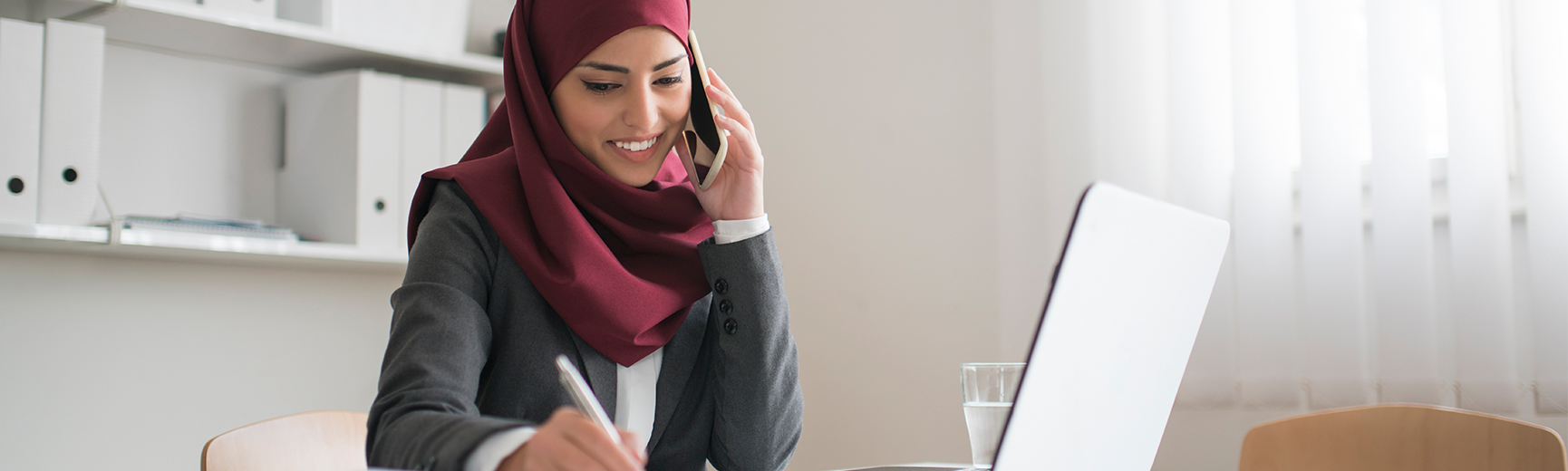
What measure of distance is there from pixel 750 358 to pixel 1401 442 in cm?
73

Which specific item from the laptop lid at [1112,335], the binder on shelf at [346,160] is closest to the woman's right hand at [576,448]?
the laptop lid at [1112,335]

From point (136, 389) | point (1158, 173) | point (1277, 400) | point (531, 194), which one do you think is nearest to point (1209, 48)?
point (1158, 173)

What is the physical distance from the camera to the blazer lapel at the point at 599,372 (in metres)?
1.00

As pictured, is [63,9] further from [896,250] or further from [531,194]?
[896,250]

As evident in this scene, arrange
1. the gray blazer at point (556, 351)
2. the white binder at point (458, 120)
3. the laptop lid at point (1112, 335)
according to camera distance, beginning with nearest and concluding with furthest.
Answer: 1. the laptop lid at point (1112, 335)
2. the gray blazer at point (556, 351)
3. the white binder at point (458, 120)

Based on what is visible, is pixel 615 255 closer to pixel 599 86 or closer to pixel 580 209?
pixel 580 209

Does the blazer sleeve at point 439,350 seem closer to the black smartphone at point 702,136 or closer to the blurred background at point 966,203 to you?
the black smartphone at point 702,136

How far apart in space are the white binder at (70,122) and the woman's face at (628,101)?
99 cm

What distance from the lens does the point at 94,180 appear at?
5.24ft

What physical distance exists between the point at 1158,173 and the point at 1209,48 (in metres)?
0.22

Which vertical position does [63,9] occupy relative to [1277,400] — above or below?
above

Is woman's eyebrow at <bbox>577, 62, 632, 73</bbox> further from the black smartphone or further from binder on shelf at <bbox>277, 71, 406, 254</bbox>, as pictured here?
binder on shelf at <bbox>277, 71, 406, 254</bbox>

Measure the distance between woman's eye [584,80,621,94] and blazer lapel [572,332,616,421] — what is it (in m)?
Answer: 0.24

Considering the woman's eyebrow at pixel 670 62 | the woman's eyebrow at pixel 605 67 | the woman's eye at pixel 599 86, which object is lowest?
the woman's eye at pixel 599 86
